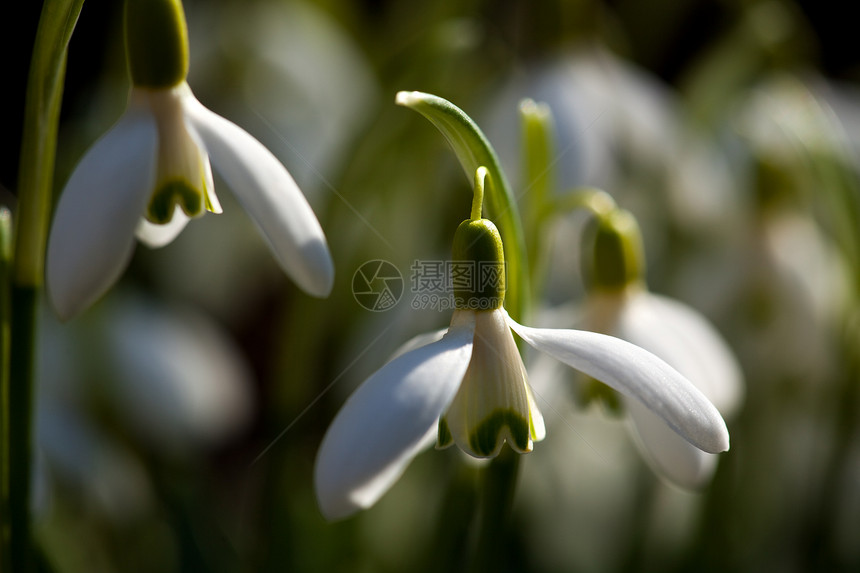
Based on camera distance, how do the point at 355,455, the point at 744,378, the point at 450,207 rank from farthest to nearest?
1. the point at 744,378
2. the point at 450,207
3. the point at 355,455

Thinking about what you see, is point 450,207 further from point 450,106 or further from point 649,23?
point 649,23

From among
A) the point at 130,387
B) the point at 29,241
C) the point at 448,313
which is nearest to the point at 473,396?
the point at 29,241

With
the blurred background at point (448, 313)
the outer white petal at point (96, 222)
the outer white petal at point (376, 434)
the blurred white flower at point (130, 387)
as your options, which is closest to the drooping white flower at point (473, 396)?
the outer white petal at point (376, 434)

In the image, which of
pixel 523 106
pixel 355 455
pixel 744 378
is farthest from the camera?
pixel 744 378

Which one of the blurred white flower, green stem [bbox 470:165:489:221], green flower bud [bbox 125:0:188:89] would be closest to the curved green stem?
green stem [bbox 470:165:489:221]

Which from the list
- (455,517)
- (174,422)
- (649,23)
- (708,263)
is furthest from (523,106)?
(649,23)

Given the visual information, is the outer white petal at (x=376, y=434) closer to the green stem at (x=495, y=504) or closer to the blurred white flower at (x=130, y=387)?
the green stem at (x=495, y=504)

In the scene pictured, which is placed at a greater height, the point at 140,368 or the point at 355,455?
the point at 355,455

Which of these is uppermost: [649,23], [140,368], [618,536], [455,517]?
[649,23]
